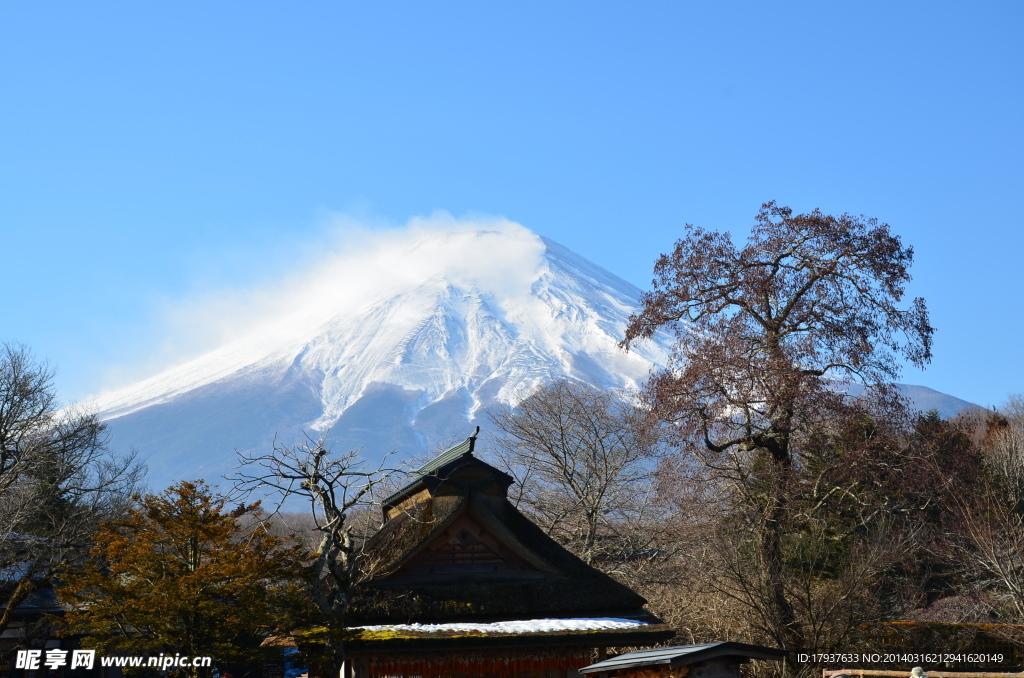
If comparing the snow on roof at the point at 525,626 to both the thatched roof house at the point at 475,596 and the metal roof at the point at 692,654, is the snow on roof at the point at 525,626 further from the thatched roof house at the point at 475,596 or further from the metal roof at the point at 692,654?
the metal roof at the point at 692,654

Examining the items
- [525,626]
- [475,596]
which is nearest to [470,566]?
[475,596]

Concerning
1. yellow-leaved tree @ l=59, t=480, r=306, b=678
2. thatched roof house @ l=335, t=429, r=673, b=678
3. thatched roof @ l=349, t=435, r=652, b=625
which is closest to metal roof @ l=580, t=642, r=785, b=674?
thatched roof house @ l=335, t=429, r=673, b=678

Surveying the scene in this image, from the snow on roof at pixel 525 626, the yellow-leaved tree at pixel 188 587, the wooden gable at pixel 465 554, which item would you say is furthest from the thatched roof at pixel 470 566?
the yellow-leaved tree at pixel 188 587

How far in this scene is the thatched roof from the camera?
1867 centimetres

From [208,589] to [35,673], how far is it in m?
12.5

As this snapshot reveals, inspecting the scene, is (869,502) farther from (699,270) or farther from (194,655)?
(194,655)

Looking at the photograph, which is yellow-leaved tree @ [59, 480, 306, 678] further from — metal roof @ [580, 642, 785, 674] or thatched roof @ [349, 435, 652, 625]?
metal roof @ [580, 642, 785, 674]

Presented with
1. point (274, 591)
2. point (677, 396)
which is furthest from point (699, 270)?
point (274, 591)

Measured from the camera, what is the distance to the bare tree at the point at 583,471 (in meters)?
33.8

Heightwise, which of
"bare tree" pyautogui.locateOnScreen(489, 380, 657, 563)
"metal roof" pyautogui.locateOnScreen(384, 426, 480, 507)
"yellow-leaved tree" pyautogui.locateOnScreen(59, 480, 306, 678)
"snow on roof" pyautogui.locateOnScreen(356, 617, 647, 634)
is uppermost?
"bare tree" pyautogui.locateOnScreen(489, 380, 657, 563)

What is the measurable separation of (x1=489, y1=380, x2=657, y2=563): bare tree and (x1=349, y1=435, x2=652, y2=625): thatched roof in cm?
1094

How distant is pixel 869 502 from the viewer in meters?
25.1

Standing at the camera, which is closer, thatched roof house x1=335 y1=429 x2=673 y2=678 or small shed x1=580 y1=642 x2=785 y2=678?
small shed x1=580 y1=642 x2=785 y2=678

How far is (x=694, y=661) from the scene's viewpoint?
12.2 m
